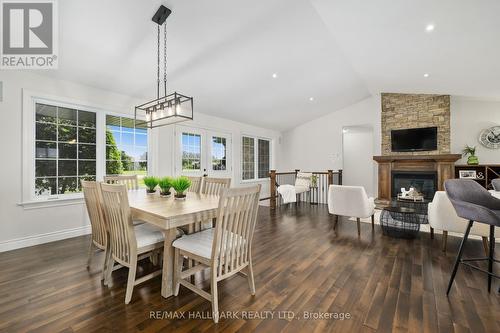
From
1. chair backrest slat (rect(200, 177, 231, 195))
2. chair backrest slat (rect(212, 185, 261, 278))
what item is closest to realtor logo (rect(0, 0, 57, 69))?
chair backrest slat (rect(200, 177, 231, 195))

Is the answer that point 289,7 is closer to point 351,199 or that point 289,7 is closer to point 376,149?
point 351,199

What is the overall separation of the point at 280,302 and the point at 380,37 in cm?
387

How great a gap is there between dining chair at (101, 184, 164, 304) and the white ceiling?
2.01 metres

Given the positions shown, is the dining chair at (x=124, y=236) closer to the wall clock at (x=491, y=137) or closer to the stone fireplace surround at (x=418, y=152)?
the stone fireplace surround at (x=418, y=152)

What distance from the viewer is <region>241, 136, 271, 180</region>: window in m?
7.07

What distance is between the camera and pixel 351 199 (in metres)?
3.67

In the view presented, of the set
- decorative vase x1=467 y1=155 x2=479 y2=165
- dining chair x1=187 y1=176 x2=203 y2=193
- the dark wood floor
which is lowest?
the dark wood floor

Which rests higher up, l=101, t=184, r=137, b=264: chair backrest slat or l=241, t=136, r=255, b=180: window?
l=241, t=136, r=255, b=180: window

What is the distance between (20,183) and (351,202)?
15.9ft

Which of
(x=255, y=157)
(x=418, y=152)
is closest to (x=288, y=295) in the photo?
(x=255, y=157)

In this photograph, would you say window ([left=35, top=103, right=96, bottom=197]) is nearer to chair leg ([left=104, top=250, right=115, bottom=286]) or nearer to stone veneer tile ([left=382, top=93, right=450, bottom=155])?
chair leg ([left=104, top=250, right=115, bottom=286])

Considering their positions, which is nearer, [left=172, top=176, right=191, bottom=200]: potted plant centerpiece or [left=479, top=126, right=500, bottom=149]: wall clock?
[left=172, top=176, right=191, bottom=200]: potted plant centerpiece

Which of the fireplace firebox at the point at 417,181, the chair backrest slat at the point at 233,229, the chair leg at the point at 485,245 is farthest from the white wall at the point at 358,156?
the chair backrest slat at the point at 233,229

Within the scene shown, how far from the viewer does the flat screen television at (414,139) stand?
583cm
